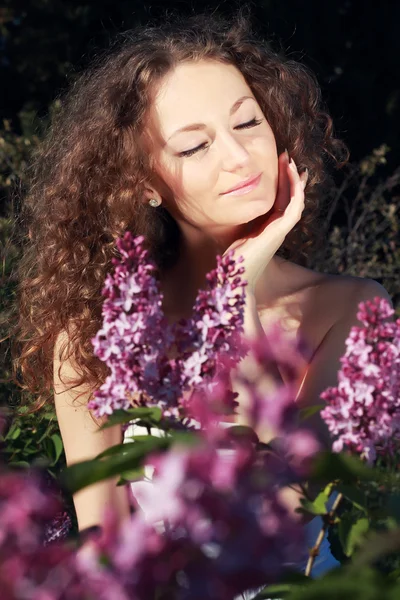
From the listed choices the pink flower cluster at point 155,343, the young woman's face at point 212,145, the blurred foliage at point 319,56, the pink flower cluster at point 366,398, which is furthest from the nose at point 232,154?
the blurred foliage at point 319,56

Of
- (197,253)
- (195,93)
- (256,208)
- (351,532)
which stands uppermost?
(351,532)

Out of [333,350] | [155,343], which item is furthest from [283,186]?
[155,343]

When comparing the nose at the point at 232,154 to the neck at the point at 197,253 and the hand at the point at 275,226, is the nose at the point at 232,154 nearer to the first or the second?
the hand at the point at 275,226

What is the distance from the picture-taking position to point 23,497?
22.1 inches

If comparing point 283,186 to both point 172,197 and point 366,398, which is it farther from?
point 366,398

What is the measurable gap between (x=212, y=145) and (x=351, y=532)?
4.91ft

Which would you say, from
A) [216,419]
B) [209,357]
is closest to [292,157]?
[209,357]

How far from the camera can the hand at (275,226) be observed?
7.48 feet

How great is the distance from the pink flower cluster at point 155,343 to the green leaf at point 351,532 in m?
0.20

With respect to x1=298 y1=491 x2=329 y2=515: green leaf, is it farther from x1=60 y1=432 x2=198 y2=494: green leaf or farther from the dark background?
the dark background

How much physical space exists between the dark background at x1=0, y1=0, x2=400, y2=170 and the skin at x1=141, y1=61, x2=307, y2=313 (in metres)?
4.02

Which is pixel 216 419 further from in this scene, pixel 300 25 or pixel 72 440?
pixel 300 25

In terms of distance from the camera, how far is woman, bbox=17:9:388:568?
2297mm

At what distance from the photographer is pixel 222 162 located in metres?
2.22
